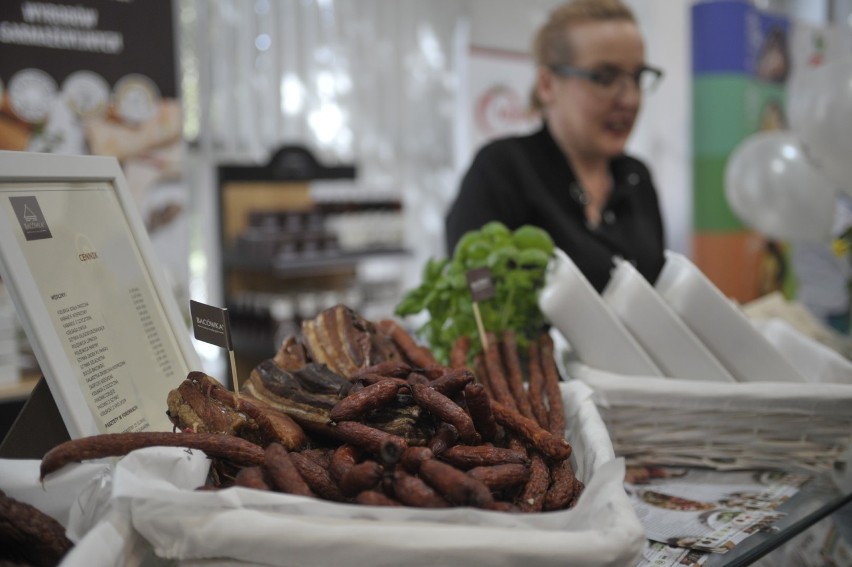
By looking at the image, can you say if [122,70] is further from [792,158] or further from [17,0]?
[792,158]

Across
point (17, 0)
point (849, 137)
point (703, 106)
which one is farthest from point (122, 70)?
point (703, 106)

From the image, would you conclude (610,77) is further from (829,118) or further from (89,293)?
(89,293)

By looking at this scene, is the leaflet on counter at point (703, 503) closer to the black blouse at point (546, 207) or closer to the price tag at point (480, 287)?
the price tag at point (480, 287)

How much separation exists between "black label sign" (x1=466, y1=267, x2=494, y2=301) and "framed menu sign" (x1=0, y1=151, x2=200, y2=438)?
0.57m

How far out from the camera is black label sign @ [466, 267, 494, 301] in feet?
5.25

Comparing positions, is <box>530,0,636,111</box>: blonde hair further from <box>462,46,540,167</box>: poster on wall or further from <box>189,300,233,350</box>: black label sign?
<box>462,46,540,167</box>: poster on wall

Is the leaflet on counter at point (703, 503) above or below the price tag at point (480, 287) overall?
below

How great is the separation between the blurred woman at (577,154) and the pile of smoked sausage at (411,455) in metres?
1.44

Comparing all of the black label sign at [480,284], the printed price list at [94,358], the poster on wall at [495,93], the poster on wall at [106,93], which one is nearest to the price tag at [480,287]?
the black label sign at [480,284]

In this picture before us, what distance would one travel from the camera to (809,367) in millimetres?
1755

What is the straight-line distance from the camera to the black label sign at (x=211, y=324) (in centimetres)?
117

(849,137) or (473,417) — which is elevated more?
(849,137)

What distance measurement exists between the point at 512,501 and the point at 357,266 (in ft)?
14.6

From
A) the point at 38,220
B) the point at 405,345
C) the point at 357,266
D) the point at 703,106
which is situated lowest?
the point at 357,266
